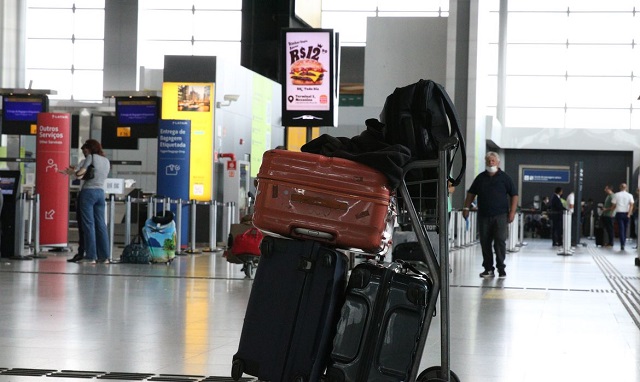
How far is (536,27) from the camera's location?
41.9 m

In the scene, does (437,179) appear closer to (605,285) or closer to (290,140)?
(605,285)

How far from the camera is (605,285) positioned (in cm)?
1294

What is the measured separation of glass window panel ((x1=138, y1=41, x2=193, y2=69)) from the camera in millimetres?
38750

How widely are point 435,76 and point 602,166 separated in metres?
9.77

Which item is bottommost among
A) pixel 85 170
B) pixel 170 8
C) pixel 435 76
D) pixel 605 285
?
pixel 605 285

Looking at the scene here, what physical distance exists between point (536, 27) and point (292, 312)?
39.5 metres

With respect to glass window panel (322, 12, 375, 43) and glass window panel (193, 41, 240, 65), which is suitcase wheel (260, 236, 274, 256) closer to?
glass window panel (193, 41, 240, 65)

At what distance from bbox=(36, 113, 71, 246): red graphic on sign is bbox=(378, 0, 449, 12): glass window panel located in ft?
84.2

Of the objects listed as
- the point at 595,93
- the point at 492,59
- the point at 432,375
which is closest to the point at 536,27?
Answer: the point at 595,93

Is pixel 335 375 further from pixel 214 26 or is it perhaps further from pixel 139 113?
pixel 214 26

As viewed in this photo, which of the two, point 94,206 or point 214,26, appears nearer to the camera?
point 94,206

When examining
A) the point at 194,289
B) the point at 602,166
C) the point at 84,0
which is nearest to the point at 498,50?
the point at 602,166

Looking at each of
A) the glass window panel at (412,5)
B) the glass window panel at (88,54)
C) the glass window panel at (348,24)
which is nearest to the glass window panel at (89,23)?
the glass window panel at (88,54)

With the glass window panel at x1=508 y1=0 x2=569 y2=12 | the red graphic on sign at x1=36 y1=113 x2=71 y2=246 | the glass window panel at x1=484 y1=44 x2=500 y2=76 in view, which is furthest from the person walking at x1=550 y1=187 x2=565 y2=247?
the red graphic on sign at x1=36 y1=113 x2=71 y2=246
